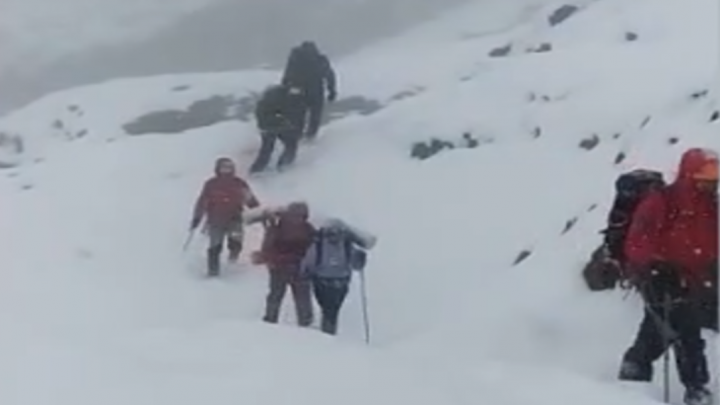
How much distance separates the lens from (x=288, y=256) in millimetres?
12781

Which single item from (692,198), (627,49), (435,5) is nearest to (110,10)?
(435,5)

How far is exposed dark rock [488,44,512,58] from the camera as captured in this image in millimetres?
23222

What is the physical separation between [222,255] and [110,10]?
86.0 ft

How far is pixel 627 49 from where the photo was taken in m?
20.6

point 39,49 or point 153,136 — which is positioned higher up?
point 153,136

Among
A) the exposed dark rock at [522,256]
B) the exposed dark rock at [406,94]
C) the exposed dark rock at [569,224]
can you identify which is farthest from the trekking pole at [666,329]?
the exposed dark rock at [406,94]

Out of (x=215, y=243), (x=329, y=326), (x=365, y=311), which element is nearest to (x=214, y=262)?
(x=215, y=243)

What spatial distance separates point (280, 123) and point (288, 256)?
560 centimetres

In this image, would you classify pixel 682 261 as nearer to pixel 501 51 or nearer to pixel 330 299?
pixel 330 299

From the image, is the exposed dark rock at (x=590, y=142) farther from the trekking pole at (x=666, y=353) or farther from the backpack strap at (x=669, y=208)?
the backpack strap at (x=669, y=208)

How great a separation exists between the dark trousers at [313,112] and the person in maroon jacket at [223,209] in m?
3.29

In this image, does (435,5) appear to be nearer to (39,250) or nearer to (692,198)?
(39,250)

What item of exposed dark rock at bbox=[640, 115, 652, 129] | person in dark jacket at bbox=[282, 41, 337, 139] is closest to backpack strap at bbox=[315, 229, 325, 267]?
exposed dark rock at bbox=[640, 115, 652, 129]

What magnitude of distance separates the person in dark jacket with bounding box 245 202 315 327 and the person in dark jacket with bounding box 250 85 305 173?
484 cm
